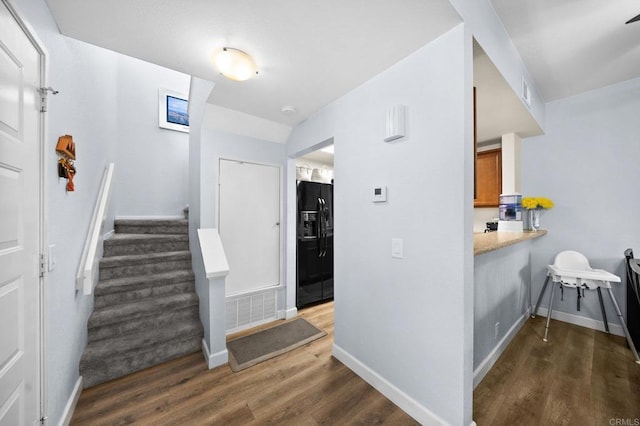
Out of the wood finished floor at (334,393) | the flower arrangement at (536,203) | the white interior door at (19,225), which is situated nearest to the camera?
the white interior door at (19,225)

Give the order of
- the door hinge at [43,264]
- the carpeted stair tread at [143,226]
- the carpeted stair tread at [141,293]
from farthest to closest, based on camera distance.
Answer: the carpeted stair tread at [143,226]
the carpeted stair tread at [141,293]
the door hinge at [43,264]

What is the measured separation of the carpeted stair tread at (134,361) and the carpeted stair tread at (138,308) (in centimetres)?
31

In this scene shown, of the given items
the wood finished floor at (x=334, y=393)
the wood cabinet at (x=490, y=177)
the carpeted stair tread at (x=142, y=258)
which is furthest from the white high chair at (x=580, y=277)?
the carpeted stair tread at (x=142, y=258)

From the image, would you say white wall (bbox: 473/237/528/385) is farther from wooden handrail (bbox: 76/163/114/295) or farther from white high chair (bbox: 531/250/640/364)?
wooden handrail (bbox: 76/163/114/295)

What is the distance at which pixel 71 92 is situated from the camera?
159 centimetres

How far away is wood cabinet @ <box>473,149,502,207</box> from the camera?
3240 millimetres

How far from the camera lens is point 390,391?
1.68 metres

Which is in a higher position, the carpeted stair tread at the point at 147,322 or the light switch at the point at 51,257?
the light switch at the point at 51,257

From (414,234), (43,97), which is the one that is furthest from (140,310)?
(414,234)

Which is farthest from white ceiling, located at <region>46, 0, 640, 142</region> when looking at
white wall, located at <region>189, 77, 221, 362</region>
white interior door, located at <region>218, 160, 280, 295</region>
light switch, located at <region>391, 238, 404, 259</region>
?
light switch, located at <region>391, 238, 404, 259</region>

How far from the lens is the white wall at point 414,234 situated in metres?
1.34

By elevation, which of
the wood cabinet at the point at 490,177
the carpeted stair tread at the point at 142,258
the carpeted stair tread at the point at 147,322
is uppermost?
the wood cabinet at the point at 490,177

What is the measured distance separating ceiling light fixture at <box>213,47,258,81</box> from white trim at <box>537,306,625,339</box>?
379cm

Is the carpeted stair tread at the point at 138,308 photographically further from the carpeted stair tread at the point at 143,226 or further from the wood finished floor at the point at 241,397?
the carpeted stair tread at the point at 143,226
